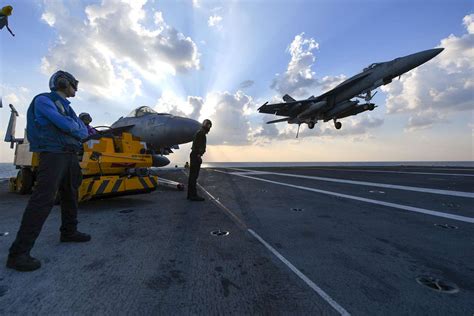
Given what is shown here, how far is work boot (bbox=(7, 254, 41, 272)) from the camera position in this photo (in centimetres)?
213

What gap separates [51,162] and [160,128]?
7.33 metres

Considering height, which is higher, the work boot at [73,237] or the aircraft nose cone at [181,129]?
the aircraft nose cone at [181,129]

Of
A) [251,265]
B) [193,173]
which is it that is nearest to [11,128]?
[193,173]

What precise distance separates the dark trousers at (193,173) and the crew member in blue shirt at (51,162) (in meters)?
2.91

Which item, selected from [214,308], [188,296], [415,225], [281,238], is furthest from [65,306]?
[415,225]

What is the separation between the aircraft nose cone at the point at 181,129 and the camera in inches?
374

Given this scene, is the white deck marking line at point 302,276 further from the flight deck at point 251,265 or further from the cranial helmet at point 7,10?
the cranial helmet at point 7,10

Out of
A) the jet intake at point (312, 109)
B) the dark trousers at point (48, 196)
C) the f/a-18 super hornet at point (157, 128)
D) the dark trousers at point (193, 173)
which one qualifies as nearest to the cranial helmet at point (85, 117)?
the f/a-18 super hornet at point (157, 128)

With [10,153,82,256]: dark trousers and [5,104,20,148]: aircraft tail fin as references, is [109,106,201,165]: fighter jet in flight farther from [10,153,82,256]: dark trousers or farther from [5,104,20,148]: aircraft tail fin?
[10,153,82,256]: dark trousers

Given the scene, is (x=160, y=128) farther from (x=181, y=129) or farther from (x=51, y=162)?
(x=51, y=162)

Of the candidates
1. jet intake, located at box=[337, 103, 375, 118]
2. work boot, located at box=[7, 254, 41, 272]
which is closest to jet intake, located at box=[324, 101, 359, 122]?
jet intake, located at box=[337, 103, 375, 118]

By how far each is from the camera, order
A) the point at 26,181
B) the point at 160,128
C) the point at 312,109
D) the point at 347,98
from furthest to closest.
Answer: the point at 312,109 → the point at 347,98 → the point at 160,128 → the point at 26,181

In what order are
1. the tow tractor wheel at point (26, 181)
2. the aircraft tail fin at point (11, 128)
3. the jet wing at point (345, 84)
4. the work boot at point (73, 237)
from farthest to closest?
the jet wing at point (345, 84) < the aircraft tail fin at point (11, 128) < the tow tractor wheel at point (26, 181) < the work boot at point (73, 237)

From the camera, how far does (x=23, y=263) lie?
216cm
